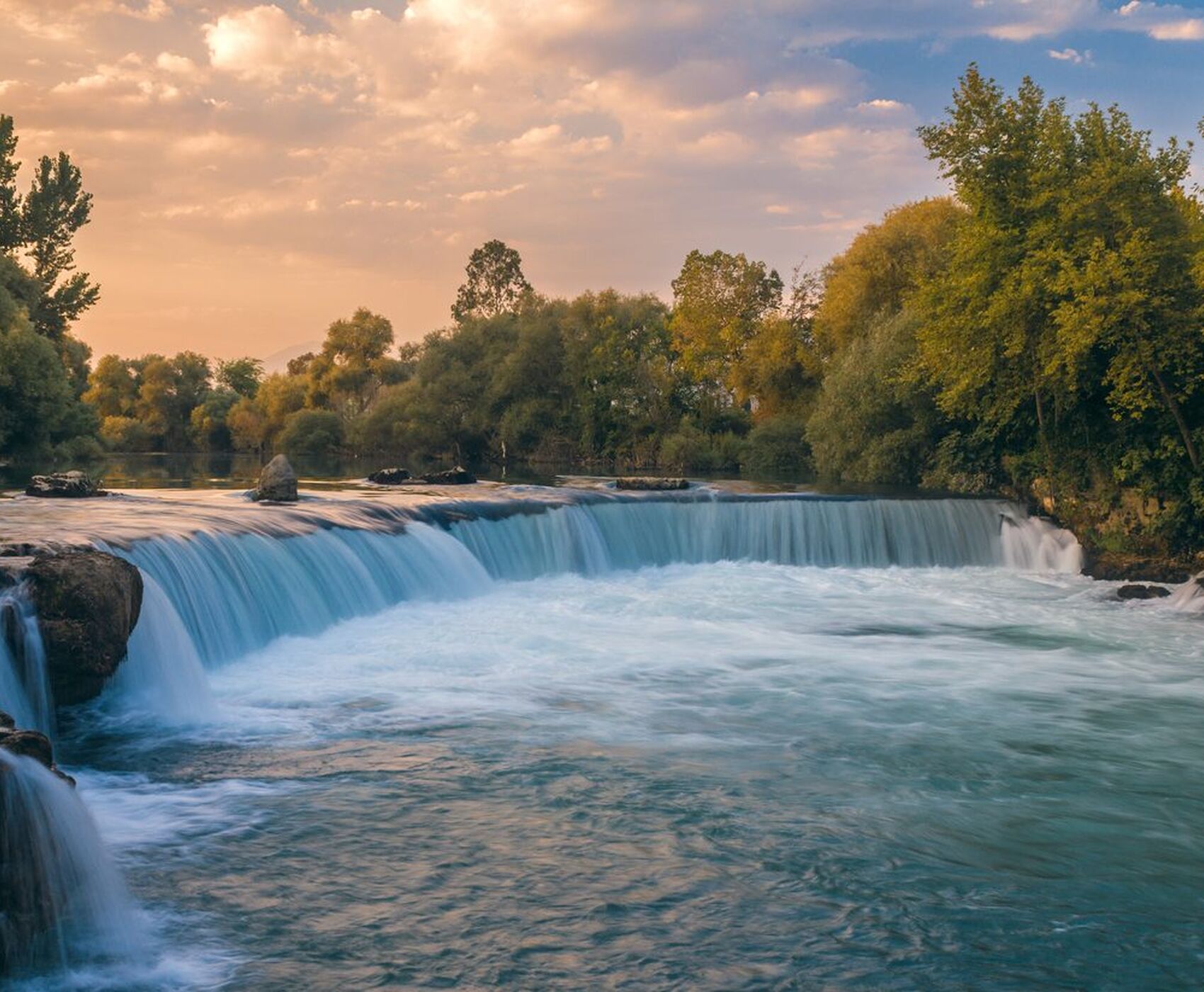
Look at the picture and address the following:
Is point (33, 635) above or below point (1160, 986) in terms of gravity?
above

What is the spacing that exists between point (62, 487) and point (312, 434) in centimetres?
4923

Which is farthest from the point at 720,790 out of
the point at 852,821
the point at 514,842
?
the point at 514,842

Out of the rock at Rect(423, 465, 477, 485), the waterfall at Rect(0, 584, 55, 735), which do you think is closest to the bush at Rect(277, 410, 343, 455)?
the rock at Rect(423, 465, 477, 485)

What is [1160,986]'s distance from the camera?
5.81 m

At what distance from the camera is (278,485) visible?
23.2 meters

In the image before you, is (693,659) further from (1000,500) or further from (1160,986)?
(1000,500)

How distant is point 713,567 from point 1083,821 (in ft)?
51.5

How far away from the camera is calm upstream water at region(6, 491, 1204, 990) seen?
19.9 feet

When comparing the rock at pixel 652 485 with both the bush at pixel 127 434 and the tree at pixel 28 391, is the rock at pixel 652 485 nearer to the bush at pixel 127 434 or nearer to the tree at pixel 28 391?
the tree at pixel 28 391

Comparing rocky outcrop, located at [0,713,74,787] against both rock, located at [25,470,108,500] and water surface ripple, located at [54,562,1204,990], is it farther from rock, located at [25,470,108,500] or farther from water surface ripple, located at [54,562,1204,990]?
rock, located at [25,470,108,500]

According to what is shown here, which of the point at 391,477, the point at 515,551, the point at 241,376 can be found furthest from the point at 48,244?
the point at 241,376

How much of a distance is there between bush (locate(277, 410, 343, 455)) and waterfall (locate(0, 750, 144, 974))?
65.2 metres

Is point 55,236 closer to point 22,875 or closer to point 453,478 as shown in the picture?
point 453,478

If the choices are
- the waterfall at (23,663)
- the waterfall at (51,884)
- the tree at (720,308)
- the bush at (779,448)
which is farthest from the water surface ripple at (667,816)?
the tree at (720,308)
